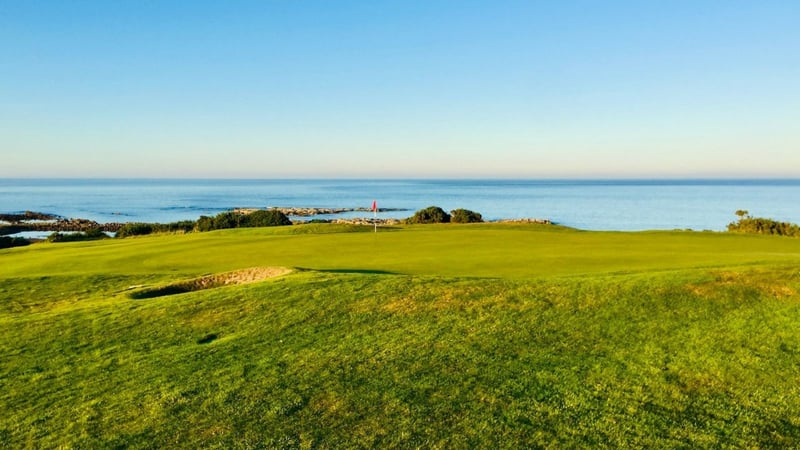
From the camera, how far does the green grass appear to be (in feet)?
22.5

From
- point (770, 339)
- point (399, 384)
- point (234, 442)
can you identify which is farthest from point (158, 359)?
point (770, 339)

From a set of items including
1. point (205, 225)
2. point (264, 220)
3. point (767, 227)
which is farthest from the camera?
point (264, 220)

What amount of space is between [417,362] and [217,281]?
945 centimetres

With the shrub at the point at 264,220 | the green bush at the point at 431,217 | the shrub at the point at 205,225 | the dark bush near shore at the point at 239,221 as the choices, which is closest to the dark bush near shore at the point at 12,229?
the dark bush near shore at the point at 239,221

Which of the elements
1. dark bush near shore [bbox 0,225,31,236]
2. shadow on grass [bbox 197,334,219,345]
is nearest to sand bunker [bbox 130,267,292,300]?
shadow on grass [bbox 197,334,219,345]

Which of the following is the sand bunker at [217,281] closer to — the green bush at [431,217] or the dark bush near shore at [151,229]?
the dark bush near shore at [151,229]

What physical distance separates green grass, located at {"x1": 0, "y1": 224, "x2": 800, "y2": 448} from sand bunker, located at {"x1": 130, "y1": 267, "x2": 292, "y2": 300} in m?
0.70

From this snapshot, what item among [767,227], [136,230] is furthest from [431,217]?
[136,230]

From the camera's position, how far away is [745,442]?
6473 millimetres

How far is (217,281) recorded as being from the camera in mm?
16453

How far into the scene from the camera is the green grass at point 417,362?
22.5 feet

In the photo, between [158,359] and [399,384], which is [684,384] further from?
[158,359]

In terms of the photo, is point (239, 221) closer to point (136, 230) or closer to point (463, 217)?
point (136, 230)

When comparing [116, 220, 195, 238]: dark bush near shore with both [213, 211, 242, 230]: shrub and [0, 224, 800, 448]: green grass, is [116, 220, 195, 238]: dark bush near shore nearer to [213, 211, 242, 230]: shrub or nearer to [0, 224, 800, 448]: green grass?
[213, 211, 242, 230]: shrub
